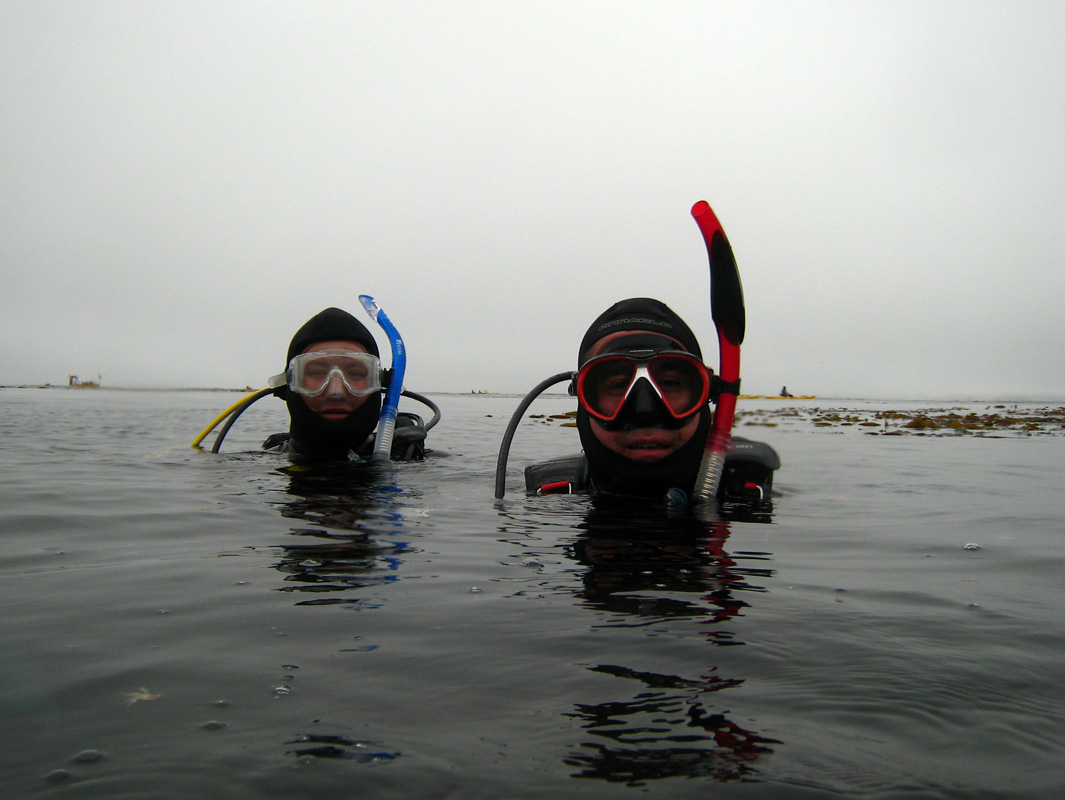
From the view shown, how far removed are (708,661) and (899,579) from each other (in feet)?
4.00

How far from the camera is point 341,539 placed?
106 inches

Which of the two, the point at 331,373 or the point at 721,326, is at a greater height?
the point at 721,326

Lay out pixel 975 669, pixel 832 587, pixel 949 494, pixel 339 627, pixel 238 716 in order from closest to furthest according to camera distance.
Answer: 1. pixel 238 716
2. pixel 975 669
3. pixel 339 627
4. pixel 832 587
5. pixel 949 494

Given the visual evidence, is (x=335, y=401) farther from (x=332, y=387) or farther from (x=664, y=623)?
(x=664, y=623)

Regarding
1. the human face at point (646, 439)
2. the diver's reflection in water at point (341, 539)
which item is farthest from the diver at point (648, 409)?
the diver's reflection in water at point (341, 539)

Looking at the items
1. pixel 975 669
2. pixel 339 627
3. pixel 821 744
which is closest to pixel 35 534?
pixel 339 627

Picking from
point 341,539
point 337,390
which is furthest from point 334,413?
point 341,539

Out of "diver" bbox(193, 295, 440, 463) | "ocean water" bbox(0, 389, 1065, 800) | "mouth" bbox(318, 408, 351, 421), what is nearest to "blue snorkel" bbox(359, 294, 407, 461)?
"diver" bbox(193, 295, 440, 463)

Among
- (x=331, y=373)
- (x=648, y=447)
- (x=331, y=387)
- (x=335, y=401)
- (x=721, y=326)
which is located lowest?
(x=648, y=447)

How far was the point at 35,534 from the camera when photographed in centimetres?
277

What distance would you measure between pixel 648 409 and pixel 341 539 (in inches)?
64.3

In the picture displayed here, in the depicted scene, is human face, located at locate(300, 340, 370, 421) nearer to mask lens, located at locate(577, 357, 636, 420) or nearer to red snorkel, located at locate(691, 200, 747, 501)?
mask lens, located at locate(577, 357, 636, 420)

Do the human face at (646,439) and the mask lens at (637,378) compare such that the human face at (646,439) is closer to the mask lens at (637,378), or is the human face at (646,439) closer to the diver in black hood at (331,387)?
the mask lens at (637,378)

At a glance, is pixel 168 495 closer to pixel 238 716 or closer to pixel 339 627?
pixel 339 627
